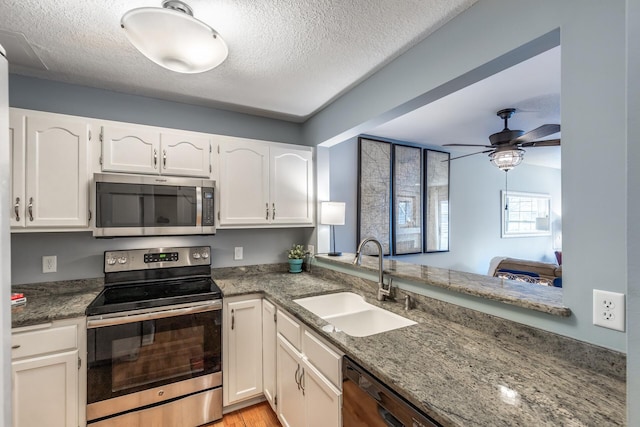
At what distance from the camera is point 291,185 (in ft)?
8.88

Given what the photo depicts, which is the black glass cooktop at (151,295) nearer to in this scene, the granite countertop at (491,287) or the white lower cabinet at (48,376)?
the white lower cabinet at (48,376)

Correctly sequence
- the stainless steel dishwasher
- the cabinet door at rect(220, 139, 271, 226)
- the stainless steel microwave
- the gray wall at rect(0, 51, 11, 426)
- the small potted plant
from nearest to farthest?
1. the gray wall at rect(0, 51, 11, 426)
2. the stainless steel dishwasher
3. the stainless steel microwave
4. the cabinet door at rect(220, 139, 271, 226)
5. the small potted plant

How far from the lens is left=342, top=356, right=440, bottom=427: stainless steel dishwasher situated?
2.99 ft

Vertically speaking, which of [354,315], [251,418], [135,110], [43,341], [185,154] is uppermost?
[135,110]

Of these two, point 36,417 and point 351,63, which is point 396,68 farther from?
point 36,417

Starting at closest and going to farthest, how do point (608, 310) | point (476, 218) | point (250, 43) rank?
point (608, 310) < point (250, 43) < point (476, 218)

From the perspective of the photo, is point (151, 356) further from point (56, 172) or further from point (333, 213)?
point (333, 213)

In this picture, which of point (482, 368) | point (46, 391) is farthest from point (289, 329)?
point (46, 391)

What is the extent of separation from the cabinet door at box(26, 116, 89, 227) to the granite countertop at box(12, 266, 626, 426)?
581 mm

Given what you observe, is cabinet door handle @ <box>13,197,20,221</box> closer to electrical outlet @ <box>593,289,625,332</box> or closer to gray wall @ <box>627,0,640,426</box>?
gray wall @ <box>627,0,640,426</box>

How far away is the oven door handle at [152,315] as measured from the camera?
1.72 m

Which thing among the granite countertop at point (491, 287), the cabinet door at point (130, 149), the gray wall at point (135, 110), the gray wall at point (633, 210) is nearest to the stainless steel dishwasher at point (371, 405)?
the gray wall at point (633, 210)

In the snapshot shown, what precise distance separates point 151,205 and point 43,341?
3.18ft

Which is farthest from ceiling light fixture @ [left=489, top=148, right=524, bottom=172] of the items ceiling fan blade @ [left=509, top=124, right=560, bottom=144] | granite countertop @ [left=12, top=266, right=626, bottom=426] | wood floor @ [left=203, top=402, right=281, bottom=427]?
wood floor @ [left=203, top=402, right=281, bottom=427]
